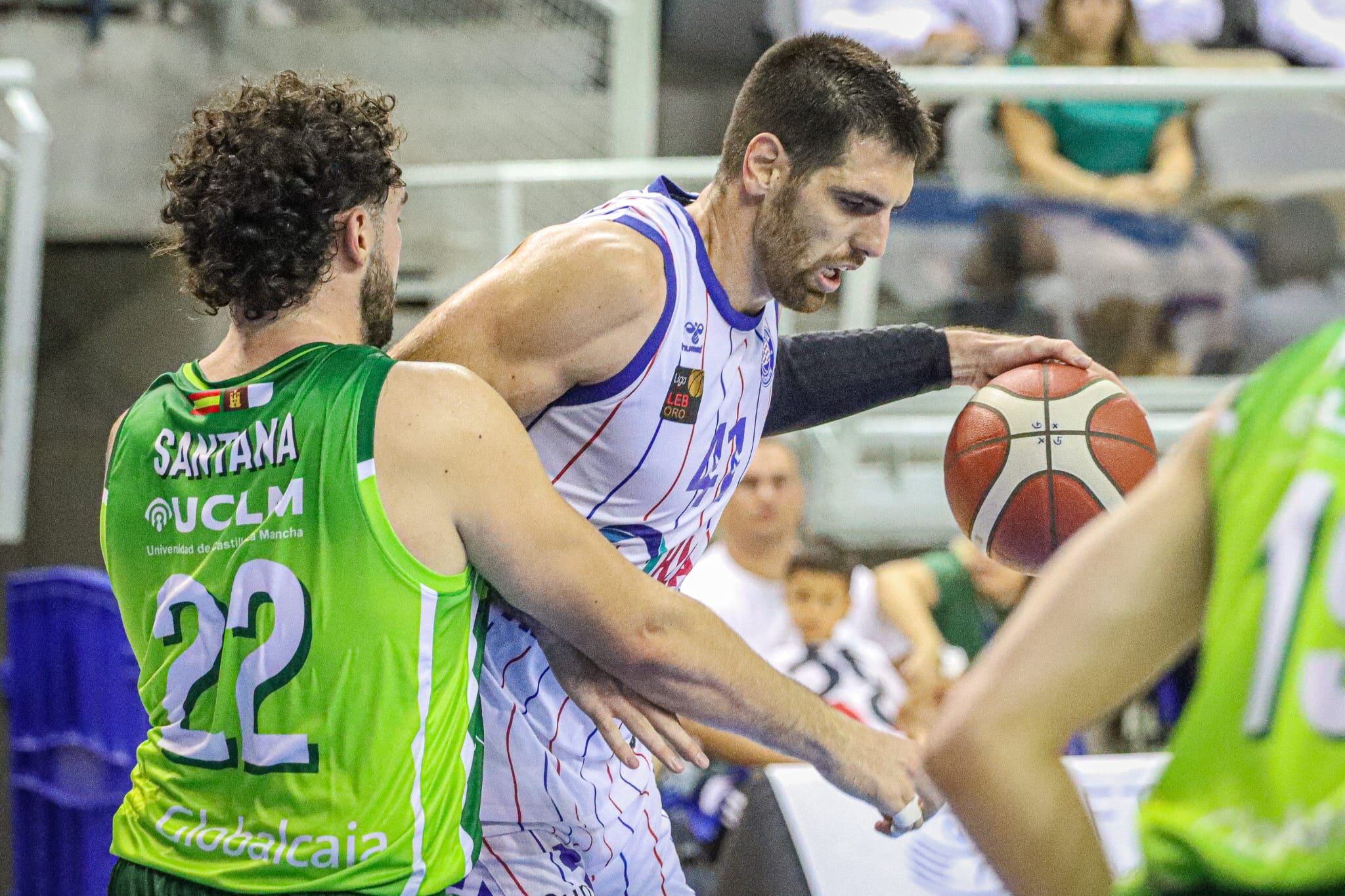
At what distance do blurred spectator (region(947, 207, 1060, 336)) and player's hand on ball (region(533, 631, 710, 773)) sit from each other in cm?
345

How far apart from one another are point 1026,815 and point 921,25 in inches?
202

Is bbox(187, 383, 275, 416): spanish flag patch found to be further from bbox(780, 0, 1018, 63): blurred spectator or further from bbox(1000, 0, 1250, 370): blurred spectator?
bbox(780, 0, 1018, 63): blurred spectator

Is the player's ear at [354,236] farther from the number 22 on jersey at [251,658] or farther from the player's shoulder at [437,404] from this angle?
the number 22 on jersey at [251,658]

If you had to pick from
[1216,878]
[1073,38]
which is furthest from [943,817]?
[1073,38]

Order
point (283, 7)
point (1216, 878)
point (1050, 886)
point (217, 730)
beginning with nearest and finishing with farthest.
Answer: point (1216, 878)
point (1050, 886)
point (217, 730)
point (283, 7)

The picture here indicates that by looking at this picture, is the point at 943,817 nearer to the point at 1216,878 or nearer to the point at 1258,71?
the point at 1216,878

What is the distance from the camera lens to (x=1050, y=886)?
1.18 metres

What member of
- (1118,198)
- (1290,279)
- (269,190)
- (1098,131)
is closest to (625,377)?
(269,190)

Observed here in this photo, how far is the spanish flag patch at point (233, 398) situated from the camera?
71.4 inches

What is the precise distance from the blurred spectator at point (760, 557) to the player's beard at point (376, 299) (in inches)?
118

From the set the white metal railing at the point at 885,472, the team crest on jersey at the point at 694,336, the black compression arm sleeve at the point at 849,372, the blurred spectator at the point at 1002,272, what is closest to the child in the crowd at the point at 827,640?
the white metal railing at the point at 885,472

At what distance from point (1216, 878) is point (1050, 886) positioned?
17cm

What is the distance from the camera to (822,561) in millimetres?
4863

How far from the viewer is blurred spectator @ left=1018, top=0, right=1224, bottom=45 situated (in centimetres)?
620
